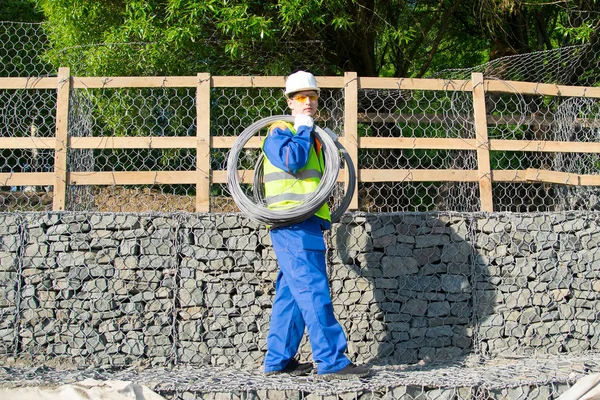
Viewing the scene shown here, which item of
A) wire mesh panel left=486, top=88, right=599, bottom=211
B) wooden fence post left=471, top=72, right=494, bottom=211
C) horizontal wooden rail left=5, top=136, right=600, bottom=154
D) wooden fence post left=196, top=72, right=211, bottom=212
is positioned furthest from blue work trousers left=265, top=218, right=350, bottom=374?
wire mesh panel left=486, top=88, right=599, bottom=211

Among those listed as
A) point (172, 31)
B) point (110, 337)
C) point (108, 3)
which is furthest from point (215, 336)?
point (108, 3)

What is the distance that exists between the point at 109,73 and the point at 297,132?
3430 mm

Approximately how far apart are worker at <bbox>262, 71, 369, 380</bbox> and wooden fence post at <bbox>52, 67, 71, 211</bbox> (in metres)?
1.82

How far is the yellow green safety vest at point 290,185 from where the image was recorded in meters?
4.43

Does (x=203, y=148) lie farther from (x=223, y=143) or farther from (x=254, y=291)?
(x=254, y=291)

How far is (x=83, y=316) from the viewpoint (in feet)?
17.1

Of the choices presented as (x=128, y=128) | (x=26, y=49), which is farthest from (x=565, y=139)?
(x=26, y=49)

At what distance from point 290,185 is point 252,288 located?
44.7 inches

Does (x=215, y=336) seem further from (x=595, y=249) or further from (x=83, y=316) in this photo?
(x=595, y=249)

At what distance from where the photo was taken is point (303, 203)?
4.35 metres

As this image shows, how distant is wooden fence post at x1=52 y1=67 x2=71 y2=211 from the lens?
5.33 meters

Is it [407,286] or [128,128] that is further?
[128,128]

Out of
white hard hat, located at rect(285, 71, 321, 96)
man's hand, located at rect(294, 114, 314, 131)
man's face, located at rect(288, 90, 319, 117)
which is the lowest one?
man's hand, located at rect(294, 114, 314, 131)

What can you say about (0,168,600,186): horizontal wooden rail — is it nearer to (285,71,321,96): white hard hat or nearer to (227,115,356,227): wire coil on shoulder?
(227,115,356,227): wire coil on shoulder
